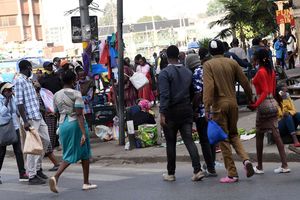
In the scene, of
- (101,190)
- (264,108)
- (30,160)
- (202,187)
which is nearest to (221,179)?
(202,187)

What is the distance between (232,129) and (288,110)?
2.14 meters

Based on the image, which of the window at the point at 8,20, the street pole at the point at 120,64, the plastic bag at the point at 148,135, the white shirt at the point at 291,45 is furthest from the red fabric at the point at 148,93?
the window at the point at 8,20

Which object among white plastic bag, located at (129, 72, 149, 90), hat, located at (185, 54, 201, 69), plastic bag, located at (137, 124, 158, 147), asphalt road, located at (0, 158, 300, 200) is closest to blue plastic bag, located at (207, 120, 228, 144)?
asphalt road, located at (0, 158, 300, 200)

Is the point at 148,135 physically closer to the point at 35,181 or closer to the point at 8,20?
the point at 35,181

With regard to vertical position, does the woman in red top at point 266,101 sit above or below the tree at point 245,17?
below

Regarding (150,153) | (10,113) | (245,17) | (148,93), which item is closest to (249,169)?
(150,153)

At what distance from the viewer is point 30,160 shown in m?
10.2

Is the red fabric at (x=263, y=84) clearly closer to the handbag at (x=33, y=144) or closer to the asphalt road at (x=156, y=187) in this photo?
the asphalt road at (x=156, y=187)

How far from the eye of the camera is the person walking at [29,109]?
9.98 metres

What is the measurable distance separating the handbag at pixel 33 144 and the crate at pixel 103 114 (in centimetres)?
430

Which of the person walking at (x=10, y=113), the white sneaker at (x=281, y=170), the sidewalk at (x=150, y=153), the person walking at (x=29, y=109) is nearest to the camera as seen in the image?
the white sneaker at (x=281, y=170)

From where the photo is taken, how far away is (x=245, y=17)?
103 feet

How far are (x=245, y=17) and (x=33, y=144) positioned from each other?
2313 cm

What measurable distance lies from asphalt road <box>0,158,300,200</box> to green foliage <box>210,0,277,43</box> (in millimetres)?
21186
